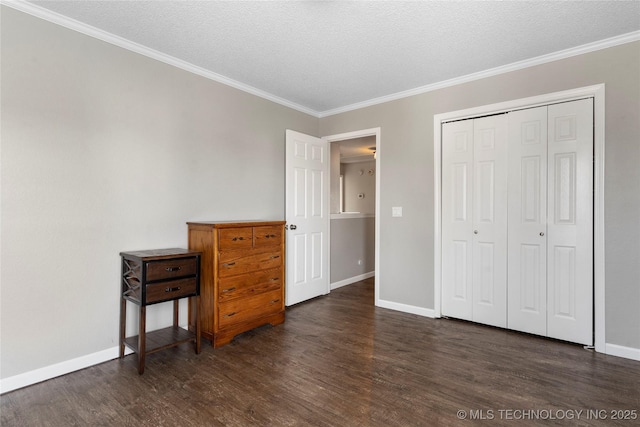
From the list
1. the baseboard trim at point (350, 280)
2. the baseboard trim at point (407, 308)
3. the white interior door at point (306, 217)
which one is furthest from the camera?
the baseboard trim at point (350, 280)

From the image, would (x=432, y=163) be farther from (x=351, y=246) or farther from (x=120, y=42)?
(x=120, y=42)

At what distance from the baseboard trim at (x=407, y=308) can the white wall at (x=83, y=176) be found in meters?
2.27

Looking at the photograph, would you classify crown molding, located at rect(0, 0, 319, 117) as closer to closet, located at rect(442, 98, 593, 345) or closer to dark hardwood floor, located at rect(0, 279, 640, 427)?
closet, located at rect(442, 98, 593, 345)

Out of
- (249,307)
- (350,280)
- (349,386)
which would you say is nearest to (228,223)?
(249,307)

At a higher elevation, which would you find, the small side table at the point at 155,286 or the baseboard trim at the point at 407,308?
the small side table at the point at 155,286

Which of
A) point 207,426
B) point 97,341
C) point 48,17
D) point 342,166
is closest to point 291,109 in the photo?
point 48,17

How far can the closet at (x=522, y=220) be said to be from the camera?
2.73 m

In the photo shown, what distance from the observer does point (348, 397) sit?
1.98 metres

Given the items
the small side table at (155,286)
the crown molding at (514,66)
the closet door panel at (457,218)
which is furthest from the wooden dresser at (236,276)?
the crown molding at (514,66)

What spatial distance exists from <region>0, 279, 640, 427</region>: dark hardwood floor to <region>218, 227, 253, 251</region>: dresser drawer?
0.85 meters

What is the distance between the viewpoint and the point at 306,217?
4.11m

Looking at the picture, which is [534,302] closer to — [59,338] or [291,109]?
[291,109]

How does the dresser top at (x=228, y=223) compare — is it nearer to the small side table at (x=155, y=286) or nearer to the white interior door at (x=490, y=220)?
the small side table at (x=155, y=286)

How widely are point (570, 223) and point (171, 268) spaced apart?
3.35 metres
